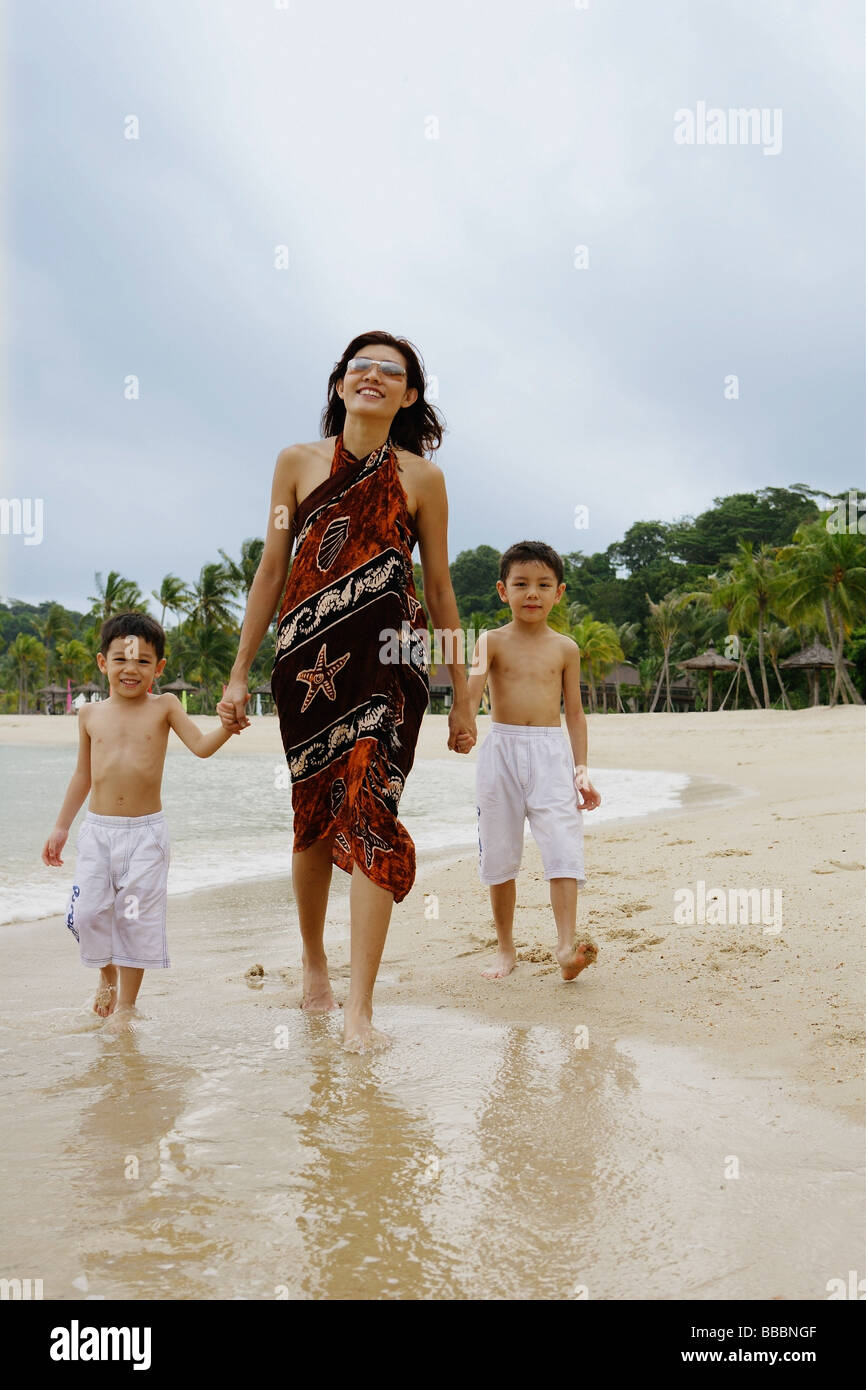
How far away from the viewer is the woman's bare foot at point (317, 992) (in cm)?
339

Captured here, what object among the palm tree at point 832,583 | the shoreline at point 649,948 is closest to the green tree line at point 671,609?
the palm tree at point 832,583

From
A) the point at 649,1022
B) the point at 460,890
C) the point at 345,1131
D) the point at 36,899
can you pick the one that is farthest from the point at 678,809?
the point at 345,1131

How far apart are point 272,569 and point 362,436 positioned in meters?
Result: 0.53

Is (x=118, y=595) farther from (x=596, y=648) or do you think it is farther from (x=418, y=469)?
(x=418, y=469)

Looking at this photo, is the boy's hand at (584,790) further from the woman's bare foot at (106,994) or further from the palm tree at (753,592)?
the palm tree at (753,592)

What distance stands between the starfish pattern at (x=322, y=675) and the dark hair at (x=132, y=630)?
0.62 metres

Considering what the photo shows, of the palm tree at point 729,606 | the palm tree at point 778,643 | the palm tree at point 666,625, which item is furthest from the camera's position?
the palm tree at point 666,625

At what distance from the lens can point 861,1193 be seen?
191 centimetres

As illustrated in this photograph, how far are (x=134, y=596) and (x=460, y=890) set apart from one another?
56054 millimetres

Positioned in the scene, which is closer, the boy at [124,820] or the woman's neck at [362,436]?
the woman's neck at [362,436]

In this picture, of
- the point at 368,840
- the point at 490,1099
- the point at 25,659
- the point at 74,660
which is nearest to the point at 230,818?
the point at 368,840

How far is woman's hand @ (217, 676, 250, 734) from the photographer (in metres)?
3.40

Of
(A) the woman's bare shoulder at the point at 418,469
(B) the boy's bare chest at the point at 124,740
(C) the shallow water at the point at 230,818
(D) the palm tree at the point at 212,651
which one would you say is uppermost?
(D) the palm tree at the point at 212,651

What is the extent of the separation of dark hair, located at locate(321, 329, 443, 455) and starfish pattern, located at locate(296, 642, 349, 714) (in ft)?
2.80
